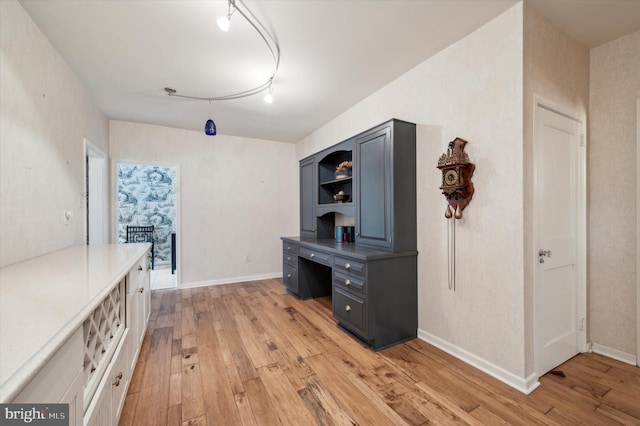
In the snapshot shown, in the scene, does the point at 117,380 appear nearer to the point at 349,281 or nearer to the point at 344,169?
the point at 349,281

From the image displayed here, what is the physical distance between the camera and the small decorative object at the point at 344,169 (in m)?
3.34

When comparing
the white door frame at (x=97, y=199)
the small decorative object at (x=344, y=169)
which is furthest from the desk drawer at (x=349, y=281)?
the white door frame at (x=97, y=199)

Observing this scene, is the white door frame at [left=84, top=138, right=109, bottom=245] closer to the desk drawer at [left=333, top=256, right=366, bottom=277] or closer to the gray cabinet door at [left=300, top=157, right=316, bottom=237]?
the gray cabinet door at [left=300, top=157, right=316, bottom=237]

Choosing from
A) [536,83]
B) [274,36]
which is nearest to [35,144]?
[274,36]

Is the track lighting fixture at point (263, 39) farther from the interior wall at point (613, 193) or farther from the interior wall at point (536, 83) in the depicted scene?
the interior wall at point (613, 193)

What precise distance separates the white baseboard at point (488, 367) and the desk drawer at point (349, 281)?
0.76 m

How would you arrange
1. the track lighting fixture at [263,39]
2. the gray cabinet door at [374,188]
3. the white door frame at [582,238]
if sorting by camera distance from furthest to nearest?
the gray cabinet door at [374,188], the white door frame at [582,238], the track lighting fixture at [263,39]

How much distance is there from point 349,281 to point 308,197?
6.09ft

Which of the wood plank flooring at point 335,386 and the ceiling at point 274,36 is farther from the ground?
the ceiling at point 274,36

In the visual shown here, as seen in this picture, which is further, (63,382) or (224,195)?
(224,195)

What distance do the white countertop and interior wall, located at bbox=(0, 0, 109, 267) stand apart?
0.27 meters

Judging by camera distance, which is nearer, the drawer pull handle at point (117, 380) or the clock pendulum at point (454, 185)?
the drawer pull handle at point (117, 380)

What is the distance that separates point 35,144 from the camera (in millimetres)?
1917

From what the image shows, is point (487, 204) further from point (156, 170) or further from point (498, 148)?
point (156, 170)
